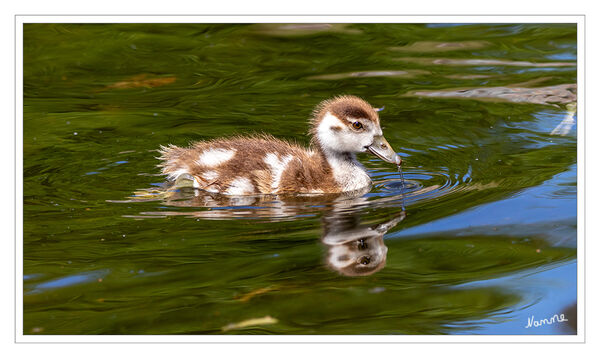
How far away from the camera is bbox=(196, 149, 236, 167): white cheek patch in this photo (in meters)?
6.82

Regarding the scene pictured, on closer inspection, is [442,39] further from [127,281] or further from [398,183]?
[127,281]

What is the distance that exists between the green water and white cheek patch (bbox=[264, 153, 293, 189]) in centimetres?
28

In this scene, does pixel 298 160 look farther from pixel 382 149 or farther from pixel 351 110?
pixel 382 149

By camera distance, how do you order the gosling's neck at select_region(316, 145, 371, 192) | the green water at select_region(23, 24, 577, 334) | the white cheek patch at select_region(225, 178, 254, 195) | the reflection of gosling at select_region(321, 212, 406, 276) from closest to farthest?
1. the green water at select_region(23, 24, 577, 334)
2. the reflection of gosling at select_region(321, 212, 406, 276)
3. the white cheek patch at select_region(225, 178, 254, 195)
4. the gosling's neck at select_region(316, 145, 371, 192)

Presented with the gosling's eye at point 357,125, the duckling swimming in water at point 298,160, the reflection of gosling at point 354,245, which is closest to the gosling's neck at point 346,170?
the duckling swimming in water at point 298,160

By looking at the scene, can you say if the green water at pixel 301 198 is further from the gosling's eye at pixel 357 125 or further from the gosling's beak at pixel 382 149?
the gosling's eye at pixel 357 125

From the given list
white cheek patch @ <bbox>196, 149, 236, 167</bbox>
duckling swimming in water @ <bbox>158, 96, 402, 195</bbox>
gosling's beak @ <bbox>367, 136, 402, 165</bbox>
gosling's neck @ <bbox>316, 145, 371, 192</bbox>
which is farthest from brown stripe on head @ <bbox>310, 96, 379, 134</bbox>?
white cheek patch @ <bbox>196, 149, 236, 167</bbox>

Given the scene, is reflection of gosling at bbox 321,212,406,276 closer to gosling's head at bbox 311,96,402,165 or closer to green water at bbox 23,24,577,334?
green water at bbox 23,24,577,334

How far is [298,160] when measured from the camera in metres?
6.80

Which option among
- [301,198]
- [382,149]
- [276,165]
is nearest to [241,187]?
[276,165]

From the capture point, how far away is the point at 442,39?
33.7 ft

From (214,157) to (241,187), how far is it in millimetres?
367
